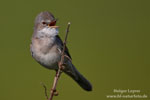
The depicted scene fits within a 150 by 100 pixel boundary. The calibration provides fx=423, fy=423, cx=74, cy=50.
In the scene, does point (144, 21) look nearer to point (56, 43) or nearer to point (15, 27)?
point (15, 27)

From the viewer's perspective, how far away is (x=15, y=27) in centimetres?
983

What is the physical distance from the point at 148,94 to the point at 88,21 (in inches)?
163

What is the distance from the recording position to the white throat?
218 inches

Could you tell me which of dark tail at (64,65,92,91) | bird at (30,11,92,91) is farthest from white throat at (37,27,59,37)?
dark tail at (64,65,92,91)

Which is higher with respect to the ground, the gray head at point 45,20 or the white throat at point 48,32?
the gray head at point 45,20

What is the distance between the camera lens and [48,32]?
18.5 ft

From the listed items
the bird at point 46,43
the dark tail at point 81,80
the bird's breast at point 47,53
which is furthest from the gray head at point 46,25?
the dark tail at point 81,80

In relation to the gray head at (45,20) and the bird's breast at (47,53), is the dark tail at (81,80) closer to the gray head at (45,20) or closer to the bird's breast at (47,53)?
the bird's breast at (47,53)

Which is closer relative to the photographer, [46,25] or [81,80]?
[46,25]

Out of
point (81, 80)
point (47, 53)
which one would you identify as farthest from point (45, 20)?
point (81, 80)

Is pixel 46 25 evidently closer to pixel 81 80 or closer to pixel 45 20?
pixel 45 20

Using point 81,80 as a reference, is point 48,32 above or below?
above

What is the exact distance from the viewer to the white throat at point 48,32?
554 centimetres

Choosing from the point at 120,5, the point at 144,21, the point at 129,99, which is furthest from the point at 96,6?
the point at 129,99
